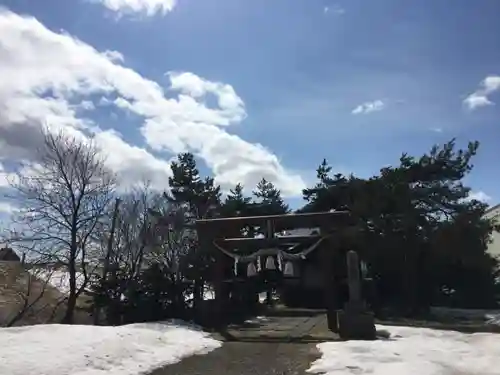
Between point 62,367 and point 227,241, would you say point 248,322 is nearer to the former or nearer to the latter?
point 227,241

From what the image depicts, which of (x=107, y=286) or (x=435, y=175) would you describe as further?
(x=435, y=175)

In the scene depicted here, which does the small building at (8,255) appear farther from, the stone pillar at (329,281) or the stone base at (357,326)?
the stone base at (357,326)

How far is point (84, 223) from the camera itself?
12.9 m

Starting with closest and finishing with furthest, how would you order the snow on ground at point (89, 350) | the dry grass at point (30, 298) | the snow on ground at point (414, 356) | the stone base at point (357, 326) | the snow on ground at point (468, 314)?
the snow on ground at point (89, 350) → the snow on ground at point (414, 356) → the stone base at point (357, 326) → the dry grass at point (30, 298) → the snow on ground at point (468, 314)

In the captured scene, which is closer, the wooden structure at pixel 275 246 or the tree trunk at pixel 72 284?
the wooden structure at pixel 275 246

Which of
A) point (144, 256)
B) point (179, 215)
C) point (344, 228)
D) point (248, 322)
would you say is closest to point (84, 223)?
point (144, 256)

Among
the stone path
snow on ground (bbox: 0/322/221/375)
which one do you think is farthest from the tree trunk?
snow on ground (bbox: 0/322/221/375)

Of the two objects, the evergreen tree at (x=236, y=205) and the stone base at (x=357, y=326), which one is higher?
the evergreen tree at (x=236, y=205)

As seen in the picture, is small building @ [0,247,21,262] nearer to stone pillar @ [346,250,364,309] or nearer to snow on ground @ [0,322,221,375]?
snow on ground @ [0,322,221,375]

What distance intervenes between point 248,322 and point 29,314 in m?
5.75

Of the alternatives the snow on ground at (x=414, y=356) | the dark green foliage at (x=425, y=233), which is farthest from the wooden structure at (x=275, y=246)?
the dark green foliage at (x=425, y=233)

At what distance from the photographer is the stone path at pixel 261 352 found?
20.4 feet

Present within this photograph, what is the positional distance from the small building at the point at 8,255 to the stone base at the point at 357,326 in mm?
9227

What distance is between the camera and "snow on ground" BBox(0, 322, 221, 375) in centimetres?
536
